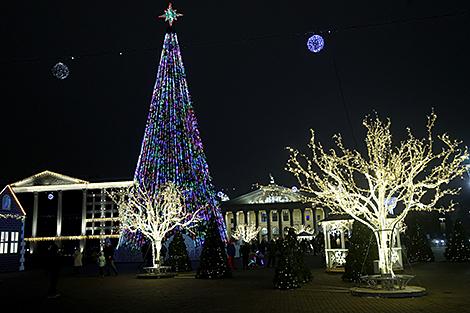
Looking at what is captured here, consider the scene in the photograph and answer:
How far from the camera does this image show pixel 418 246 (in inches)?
1212

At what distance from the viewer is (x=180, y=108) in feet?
103

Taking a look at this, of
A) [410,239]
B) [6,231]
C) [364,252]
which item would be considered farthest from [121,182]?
[364,252]

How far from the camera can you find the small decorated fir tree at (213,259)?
2100 cm

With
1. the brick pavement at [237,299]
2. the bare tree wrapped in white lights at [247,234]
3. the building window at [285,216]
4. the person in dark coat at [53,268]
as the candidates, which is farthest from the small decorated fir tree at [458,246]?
the building window at [285,216]

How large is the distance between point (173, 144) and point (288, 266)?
1664 cm

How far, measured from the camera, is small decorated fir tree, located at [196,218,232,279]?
68.9ft

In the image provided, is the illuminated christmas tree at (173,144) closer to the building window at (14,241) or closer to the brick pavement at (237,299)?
the building window at (14,241)

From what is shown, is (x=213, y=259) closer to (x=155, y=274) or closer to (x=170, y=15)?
(x=155, y=274)

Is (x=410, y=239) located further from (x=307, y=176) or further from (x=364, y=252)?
(x=307, y=176)

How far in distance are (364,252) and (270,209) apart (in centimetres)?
7415

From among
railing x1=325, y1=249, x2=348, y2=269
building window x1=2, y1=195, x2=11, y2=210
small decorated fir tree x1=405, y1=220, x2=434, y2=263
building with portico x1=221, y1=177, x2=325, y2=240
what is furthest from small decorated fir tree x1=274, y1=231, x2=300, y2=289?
building with portico x1=221, y1=177, x2=325, y2=240

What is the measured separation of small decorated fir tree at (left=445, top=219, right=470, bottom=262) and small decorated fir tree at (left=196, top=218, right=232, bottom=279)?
16.6 m

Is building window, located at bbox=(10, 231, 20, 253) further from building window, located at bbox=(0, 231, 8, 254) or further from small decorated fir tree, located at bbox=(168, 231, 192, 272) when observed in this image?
small decorated fir tree, located at bbox=(168, 231, 192, 272)

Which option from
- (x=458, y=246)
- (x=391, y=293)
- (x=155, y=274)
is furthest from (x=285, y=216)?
(x=391, y=293)
